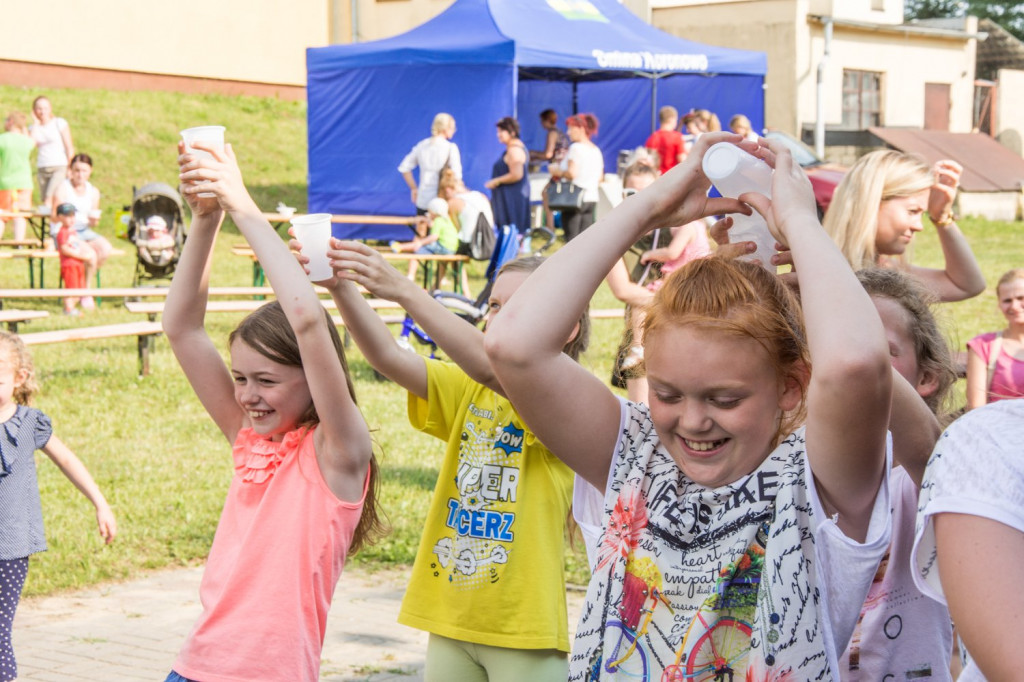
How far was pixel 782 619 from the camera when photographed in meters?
1.85

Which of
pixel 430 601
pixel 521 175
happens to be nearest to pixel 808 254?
pixel 430 601

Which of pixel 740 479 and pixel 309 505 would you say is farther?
pixel 309 505

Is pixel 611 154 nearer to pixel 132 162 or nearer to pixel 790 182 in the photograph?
pixel 132 162

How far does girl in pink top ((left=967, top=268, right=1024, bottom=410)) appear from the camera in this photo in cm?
506

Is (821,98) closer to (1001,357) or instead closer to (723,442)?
(1001,357)

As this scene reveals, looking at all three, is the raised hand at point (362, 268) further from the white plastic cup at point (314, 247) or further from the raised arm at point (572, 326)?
the raised arm at point (572, 326)

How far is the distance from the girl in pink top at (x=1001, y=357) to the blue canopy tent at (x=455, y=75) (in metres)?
12.0

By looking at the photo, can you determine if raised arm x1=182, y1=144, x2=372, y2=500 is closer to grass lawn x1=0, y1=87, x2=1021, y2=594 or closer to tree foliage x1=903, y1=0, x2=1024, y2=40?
grass lawn x1=0, y1=87, x2=1021, y2=594

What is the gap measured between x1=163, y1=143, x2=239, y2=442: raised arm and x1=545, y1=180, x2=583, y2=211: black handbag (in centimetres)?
1230

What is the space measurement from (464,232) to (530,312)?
477 inches

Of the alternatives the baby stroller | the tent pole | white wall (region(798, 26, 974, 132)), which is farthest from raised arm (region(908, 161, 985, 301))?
white wall (region(798, 26, 974, 132))

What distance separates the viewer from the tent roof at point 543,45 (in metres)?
16.8

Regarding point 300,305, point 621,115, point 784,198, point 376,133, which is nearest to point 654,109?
point 621,115

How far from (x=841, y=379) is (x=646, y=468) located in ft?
1.58
